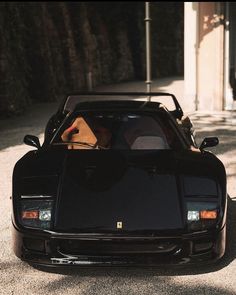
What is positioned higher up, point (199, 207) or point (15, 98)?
point (199, 207)

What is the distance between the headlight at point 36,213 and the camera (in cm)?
365

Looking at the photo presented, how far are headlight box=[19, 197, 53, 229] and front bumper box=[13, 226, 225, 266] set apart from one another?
78 millimetres

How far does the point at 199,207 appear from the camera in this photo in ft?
12.1

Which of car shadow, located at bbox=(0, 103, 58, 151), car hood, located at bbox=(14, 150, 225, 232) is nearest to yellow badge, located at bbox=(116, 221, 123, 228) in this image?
car hood, located at bbox=(14, 150, 225, 232)

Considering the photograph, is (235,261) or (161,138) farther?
(161,138)

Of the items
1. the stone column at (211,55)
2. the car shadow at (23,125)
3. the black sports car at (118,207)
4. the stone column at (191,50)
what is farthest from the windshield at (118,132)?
the stone column at (191,50)

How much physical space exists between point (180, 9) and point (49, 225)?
31.1 metres

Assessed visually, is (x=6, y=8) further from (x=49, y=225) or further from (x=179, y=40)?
(x=179, y=40)

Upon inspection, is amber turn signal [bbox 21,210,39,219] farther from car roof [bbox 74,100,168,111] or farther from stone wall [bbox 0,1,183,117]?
stone wall [bbox 0,1,183,117]

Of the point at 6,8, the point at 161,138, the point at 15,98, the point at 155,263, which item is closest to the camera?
the point at 155,263

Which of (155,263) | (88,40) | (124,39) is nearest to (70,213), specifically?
(155,263)

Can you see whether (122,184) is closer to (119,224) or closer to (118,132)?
(119,224)

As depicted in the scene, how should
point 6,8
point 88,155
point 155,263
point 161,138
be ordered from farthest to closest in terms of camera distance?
point 6,8 < point 161,138 < point 88,155 < point 155,263

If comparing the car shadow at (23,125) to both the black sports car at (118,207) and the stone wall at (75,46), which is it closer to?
the stone wall at (75,46)
